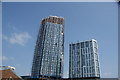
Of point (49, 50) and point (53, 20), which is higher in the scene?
point (53, 20)

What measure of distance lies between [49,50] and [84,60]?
8.75 meters

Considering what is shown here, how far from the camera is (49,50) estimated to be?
37.0 m

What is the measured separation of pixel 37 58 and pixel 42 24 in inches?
365

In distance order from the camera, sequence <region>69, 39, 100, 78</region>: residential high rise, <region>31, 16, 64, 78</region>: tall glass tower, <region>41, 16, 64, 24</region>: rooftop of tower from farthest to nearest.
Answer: <region>41, 16, 64, 24</region>: rooftop of tower < <region>69, 39, 100, 78</region>: residential high rise < <region>31, 16, 64, 78</region>: tall glass tower

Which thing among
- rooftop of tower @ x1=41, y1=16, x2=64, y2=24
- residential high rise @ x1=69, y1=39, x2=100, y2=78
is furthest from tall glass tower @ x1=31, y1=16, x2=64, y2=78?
residential high rise @ x1=69, y1=39, x2=100, y2=78

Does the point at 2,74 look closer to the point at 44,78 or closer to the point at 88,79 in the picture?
the point at 44,78

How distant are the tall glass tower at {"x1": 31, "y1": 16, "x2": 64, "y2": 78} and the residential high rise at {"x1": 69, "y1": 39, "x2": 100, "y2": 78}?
310cm

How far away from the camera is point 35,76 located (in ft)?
114

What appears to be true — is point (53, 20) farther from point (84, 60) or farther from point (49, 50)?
point (84, 60)

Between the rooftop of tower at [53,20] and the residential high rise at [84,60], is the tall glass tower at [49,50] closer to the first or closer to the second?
the rooftop of tower at [53,20]

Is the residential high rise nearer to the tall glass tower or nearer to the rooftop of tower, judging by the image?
the tall glass tower

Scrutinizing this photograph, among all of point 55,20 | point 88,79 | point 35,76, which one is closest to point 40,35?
point 55,20

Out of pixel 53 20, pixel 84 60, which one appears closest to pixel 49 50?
pixel 53 20

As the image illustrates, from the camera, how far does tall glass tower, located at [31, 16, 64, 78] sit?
35000 mm
